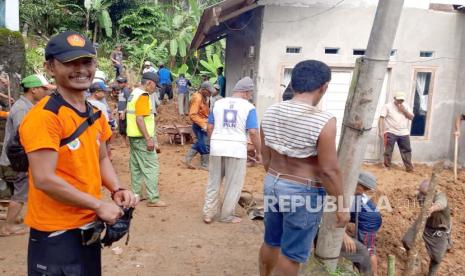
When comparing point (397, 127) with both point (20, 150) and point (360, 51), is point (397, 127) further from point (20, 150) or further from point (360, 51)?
point (20, 150)

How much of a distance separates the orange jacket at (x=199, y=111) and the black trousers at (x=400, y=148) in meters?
3.80

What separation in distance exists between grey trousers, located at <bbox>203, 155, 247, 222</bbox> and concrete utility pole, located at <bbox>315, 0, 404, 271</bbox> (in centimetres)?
239

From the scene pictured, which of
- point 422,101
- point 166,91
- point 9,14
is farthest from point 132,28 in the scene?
point 422,101

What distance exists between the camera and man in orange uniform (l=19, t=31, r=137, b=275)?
199cm

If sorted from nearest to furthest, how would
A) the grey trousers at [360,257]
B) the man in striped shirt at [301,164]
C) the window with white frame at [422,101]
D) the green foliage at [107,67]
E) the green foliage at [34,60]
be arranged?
1. the man in striped shirt at [301,164]
2. the grey trousers at [360,257]
3. the window with white frame at [422,101]
4. the green foliage at [34,60]
5. the green foliage at [107,67]

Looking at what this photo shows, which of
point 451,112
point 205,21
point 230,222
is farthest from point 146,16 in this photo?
point 230,222

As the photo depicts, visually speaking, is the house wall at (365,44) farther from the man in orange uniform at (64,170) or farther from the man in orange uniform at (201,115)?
the man in orange uniform at (64,170)

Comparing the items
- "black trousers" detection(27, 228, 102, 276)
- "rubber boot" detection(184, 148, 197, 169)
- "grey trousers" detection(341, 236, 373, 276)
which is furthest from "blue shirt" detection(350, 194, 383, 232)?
"rubber boot" detection(184, 148, 197, 169)

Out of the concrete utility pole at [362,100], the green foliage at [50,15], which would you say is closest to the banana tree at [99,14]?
the green foliage at [50,15]

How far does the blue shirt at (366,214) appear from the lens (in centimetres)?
428

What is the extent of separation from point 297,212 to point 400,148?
7182 mm

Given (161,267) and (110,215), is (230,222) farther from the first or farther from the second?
(110,215)

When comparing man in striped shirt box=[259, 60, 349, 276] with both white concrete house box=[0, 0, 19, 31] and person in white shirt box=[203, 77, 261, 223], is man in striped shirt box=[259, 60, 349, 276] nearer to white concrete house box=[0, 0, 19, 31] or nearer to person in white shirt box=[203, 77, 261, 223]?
person in white shirt box=[203, 77, 261, 223]

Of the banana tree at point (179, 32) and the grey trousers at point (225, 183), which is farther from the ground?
the banana tree at point (179, 32)
